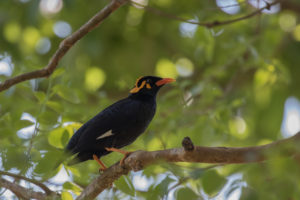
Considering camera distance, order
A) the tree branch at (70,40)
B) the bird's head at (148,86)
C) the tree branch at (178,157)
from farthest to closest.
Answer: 1. the bird's head at (148,86)
2. the tree branch at (70,40)
3. the tree branch at (178,157)

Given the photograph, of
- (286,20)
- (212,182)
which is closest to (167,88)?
(286,20)

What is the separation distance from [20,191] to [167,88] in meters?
5.17

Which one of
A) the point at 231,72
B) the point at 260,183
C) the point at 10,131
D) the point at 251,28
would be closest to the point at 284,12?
the point at 251,28

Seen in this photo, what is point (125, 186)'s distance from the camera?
3.53 m

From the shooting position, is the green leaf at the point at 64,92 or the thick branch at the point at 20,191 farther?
the green leaf at the point at 64,92

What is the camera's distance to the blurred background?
2.75 m

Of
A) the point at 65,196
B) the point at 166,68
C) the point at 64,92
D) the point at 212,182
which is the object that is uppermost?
the point at 212,182

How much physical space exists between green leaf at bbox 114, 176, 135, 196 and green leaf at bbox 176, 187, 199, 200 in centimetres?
97

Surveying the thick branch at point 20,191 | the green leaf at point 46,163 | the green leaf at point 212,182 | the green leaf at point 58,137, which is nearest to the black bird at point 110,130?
the green leaf at point 58,137

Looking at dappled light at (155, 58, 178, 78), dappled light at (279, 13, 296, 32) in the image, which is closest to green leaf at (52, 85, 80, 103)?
dappled light at (155, 58, 178, 78)

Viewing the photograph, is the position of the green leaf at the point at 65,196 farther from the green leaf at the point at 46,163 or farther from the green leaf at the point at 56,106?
the green leaf at the point at 56,106

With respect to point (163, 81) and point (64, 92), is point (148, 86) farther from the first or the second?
point (64, 92)

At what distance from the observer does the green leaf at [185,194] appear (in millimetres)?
2430

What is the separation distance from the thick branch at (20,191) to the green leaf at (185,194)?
66.5 inches
